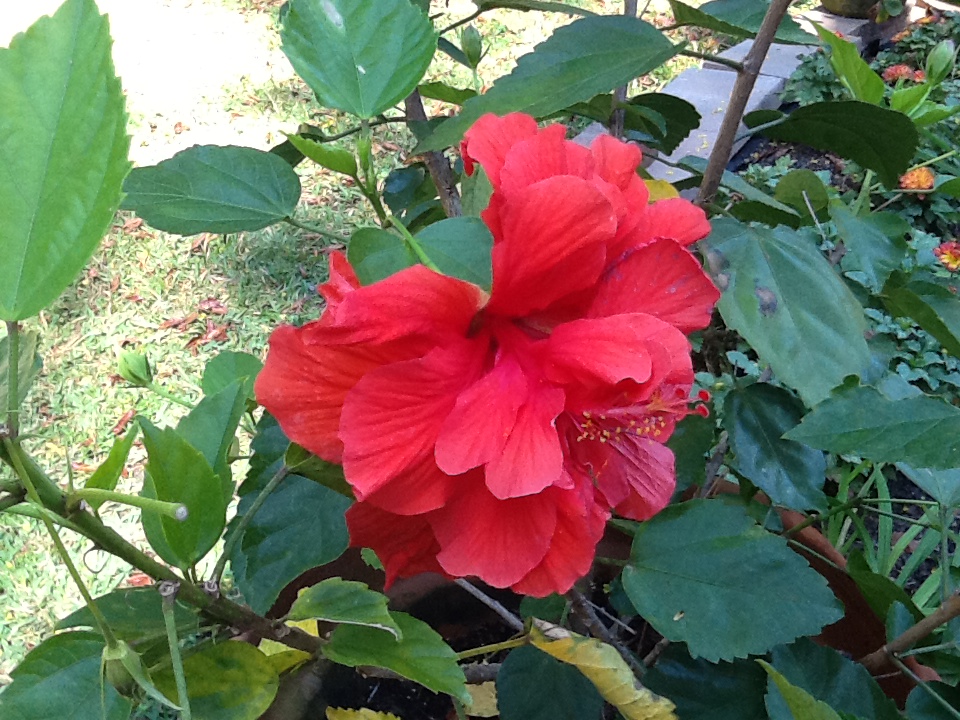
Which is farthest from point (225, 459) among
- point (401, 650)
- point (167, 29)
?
point (167, 29)

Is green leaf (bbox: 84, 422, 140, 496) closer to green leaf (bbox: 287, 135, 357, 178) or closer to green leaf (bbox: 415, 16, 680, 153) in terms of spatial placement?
green leaf (bbox: 287, 135, 357, 178)

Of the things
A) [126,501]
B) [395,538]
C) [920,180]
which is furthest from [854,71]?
[920,180]

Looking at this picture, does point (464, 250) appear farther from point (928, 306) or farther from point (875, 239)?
point (875, 239)

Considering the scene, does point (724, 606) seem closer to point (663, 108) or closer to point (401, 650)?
point (401, 650)

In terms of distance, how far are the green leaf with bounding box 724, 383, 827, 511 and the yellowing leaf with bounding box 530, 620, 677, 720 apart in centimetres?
27

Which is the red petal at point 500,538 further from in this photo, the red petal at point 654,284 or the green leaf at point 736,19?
the green leaf at point 736,19

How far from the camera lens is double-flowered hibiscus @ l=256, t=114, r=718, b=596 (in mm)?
362

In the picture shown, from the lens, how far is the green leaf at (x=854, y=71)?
65 cm

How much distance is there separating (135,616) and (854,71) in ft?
2.26

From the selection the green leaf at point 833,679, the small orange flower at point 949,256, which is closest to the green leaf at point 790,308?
the green leaf at point 833,679

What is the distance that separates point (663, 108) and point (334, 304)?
0.55 meters

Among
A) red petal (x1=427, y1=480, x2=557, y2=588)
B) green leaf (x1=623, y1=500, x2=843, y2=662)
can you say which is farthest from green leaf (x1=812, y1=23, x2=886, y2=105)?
red petal (x1=427, y1=480, x2=557, y2=588)

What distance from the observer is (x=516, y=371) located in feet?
1.28

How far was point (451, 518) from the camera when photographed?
1.32 feet
